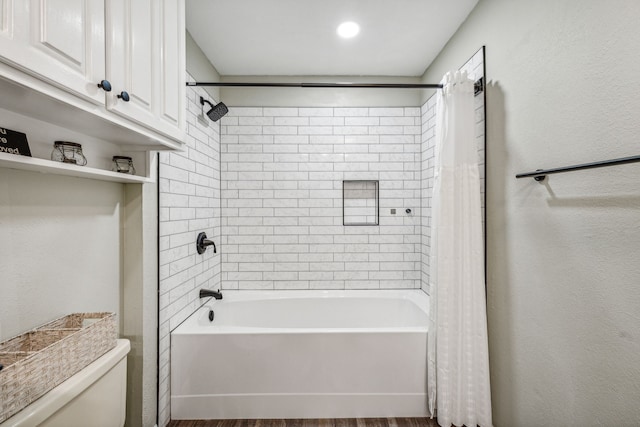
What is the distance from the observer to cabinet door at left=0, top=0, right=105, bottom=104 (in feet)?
2.20

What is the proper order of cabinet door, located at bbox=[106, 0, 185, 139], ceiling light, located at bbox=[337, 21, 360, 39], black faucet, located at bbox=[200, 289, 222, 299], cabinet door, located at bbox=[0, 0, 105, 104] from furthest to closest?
black faucet, located at bbox=[200, 289, 222, 299]
ceiling light, located at bbox=[337, 21, 360, 39]
cabinet door, located at bbox=[106, 0, 185, 139]
cabinet door, located at bbox=[0, 0, 105, 104]

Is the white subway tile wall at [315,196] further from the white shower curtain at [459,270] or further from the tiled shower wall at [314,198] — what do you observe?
the white shower curtain at [459,270]

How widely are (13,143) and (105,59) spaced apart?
38 cm

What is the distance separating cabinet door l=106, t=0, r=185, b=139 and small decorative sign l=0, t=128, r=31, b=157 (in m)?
0.28

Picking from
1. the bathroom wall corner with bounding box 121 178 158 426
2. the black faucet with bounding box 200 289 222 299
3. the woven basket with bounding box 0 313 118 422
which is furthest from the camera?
the black faucet with bounding box 200 289 222 299

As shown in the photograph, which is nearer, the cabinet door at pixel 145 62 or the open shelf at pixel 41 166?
the open shelf at pixel 41 166

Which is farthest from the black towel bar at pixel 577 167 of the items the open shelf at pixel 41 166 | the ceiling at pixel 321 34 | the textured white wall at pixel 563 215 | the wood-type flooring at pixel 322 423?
the open shelf at pixel 41 166

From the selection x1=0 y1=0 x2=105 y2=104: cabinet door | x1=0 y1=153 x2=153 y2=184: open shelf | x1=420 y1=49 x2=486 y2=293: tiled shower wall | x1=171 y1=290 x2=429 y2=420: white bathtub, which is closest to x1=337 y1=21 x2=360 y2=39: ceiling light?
x1=420 y1=49 x2=486 y2=293: tiled shower wall

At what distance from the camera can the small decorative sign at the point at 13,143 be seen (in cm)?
89

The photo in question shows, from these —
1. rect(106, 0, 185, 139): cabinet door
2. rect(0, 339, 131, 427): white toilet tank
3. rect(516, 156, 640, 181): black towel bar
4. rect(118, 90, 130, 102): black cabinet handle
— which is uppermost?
rect(106, 0, 185, 139): cabinet door

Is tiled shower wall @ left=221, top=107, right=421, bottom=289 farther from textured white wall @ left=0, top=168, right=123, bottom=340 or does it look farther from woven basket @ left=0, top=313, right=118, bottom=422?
woven basket @ left=0, top=313, right=118, bottom=422

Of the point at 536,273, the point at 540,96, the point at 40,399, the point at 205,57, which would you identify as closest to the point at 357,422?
the point at 536,273

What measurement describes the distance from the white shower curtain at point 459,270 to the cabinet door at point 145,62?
152 cm

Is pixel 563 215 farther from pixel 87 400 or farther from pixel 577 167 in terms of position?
pixel 87 400
